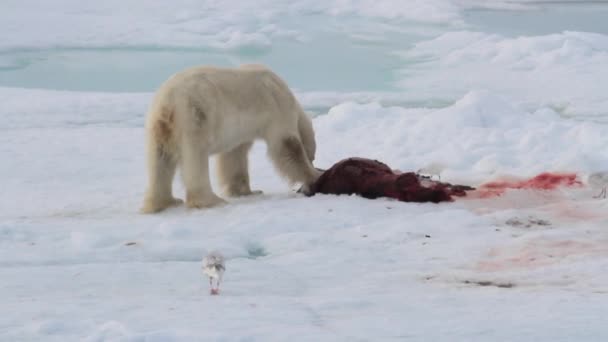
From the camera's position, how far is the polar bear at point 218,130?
5.59 m

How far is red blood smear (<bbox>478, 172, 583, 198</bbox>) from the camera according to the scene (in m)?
5.88

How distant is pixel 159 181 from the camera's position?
5.77 metres

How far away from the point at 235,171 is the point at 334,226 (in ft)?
5.16

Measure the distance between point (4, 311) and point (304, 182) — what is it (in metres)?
3.08

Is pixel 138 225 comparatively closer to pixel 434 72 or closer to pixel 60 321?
pixel 60 321

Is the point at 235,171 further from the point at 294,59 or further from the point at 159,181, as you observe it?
the point at 294,59

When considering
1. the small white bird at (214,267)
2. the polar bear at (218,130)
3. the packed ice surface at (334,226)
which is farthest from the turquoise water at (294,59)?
the small white bird at (214,267)

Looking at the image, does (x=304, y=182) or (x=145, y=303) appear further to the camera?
(x=304, y=182)

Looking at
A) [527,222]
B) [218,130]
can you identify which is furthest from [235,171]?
[527,222]

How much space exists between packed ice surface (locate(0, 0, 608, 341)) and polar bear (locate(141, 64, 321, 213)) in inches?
8.3

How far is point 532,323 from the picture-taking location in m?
3.06

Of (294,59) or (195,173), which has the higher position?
(294,59)

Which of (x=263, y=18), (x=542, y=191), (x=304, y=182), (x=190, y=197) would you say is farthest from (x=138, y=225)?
(x=263, y=18)

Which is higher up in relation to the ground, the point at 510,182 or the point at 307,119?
the point at 307,119
